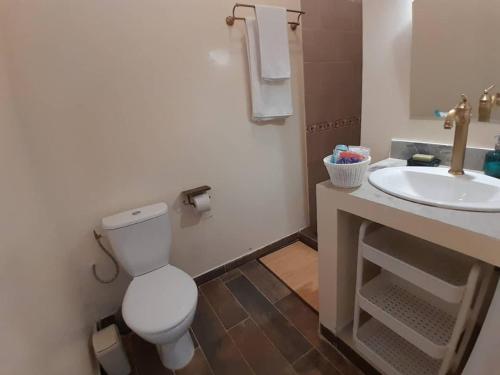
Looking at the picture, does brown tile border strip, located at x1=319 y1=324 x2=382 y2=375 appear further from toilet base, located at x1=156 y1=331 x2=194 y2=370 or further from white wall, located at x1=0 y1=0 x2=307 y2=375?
white wall, located at x1=0 y1=0 x2=307 y2=375

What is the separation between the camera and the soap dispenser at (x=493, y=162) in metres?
1.02

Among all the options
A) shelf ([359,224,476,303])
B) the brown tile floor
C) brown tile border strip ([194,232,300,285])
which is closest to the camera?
shelf ([359,224,476,303])

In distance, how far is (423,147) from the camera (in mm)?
1287

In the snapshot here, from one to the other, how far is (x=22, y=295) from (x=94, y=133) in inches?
33.1

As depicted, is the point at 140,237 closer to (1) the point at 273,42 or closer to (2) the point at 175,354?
(2) the point at 175,354

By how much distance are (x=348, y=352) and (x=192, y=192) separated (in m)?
1.26

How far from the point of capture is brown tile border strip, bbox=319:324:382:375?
49.5 inches

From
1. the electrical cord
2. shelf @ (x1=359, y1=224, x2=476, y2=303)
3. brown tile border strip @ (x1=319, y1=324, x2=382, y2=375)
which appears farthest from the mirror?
the electrical cord

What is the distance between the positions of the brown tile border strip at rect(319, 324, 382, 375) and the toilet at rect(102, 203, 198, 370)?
740 millimetres

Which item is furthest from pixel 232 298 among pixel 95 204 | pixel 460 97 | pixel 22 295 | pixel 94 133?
pixel 460 97

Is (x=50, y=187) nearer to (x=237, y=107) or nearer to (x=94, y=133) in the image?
(x=94, y=133)

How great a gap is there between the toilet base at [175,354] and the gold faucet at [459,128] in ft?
5.05

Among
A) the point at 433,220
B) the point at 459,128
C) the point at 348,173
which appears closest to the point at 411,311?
the point at 433,220

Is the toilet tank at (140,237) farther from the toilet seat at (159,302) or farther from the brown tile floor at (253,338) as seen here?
the brown tile floor at (253,338)
